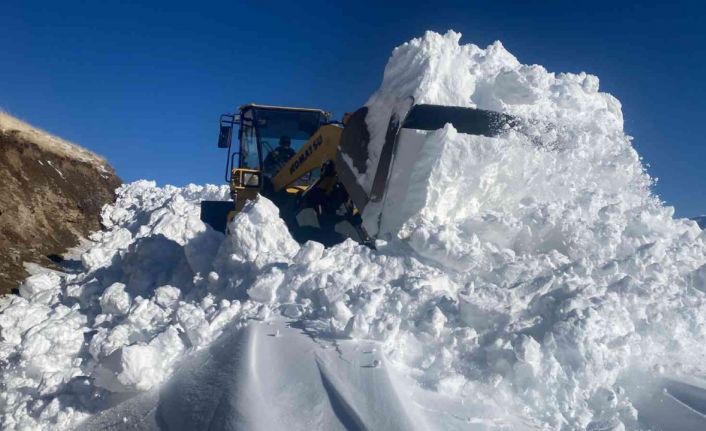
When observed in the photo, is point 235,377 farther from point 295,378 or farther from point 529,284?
point 529,284

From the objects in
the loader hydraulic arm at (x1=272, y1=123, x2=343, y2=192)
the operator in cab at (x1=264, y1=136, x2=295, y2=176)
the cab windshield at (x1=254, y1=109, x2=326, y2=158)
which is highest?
the cab windshield at (x1=254, y1=109, x2=326, y2=158)

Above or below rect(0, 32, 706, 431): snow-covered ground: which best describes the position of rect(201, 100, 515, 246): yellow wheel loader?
above

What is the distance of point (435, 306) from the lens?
12.4 feet

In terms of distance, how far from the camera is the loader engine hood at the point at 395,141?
5.20m

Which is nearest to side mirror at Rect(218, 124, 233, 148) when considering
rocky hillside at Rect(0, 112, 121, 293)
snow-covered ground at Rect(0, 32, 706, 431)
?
snow-covered ground at Rect(0, 32, 706, 431)

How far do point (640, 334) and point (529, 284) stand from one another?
76 centimetres

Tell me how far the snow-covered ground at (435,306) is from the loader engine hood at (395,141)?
0.08m

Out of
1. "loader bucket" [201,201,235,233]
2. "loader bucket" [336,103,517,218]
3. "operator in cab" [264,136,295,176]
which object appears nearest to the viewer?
"loader bucket" [336,103,517,218]

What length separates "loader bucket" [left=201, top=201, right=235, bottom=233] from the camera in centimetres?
870

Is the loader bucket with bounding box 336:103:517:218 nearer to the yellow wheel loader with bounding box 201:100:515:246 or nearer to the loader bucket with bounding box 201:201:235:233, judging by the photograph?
the yellow wheel loader with bounding box 201:100:515:246

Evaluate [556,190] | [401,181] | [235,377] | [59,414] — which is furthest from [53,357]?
[556,190]

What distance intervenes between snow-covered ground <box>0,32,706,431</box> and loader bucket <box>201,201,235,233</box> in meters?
2.17

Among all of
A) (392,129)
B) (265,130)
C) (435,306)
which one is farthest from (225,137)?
(435,306)

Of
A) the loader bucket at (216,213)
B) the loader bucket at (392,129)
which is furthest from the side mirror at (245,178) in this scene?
the loader bucket at (392,129)
